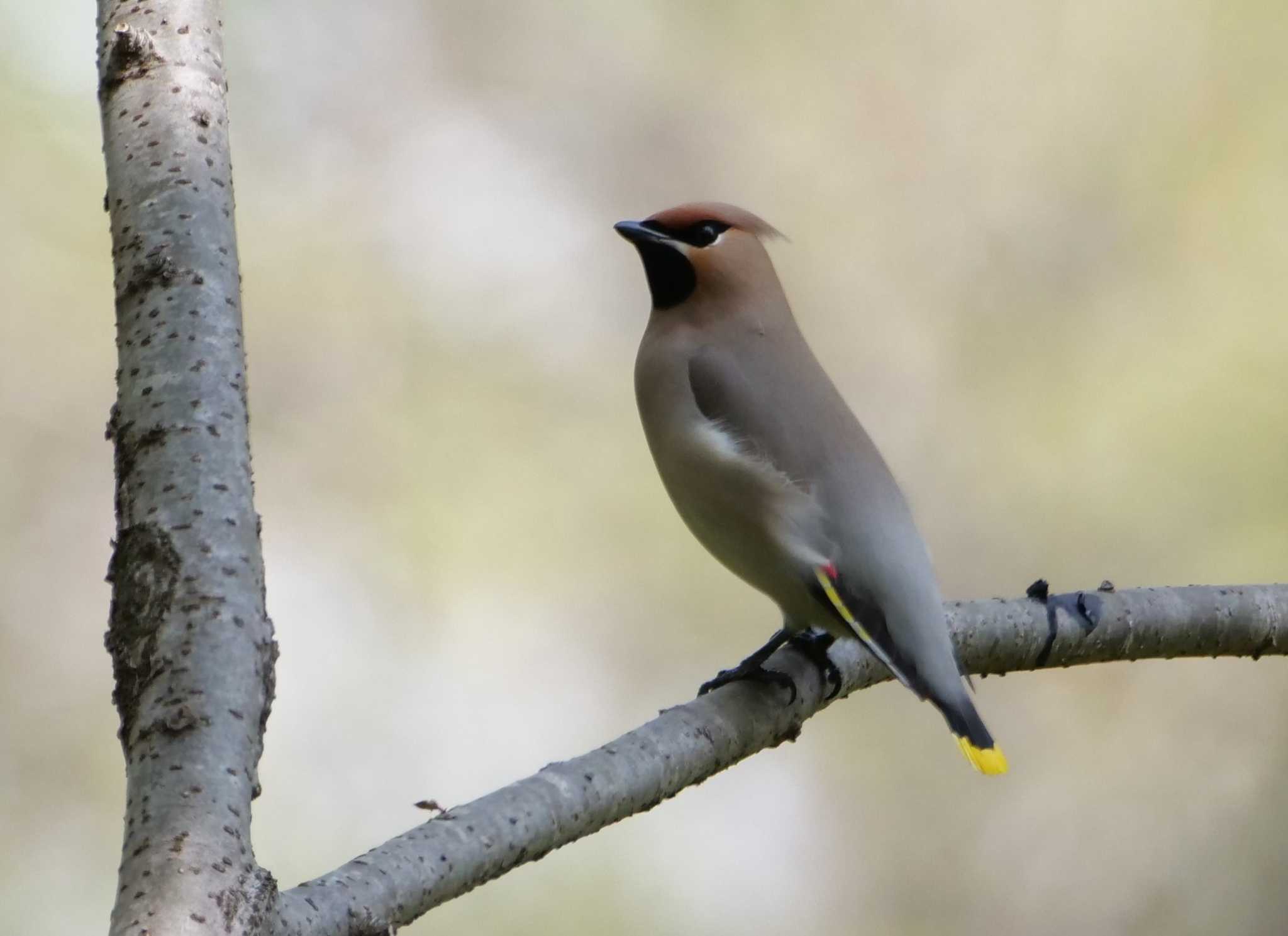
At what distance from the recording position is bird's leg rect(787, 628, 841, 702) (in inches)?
121

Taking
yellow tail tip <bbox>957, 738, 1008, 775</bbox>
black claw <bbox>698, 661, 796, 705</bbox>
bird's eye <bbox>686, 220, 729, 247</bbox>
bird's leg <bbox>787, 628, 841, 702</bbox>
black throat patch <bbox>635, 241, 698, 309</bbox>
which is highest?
bird's eye <bbox>686, 220, 729, 247</bbox>

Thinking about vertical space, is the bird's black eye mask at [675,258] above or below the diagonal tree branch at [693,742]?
above

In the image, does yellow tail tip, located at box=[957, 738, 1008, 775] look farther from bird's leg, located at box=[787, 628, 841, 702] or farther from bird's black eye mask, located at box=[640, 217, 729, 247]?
bird's black eye mask, located at box=[640, 217, 729, 247]

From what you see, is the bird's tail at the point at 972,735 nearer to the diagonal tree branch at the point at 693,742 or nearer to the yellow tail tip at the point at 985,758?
the yellow tail tip at the point at 985,758

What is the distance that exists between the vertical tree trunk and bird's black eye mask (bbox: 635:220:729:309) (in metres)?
1.11

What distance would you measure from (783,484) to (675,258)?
2.10ft

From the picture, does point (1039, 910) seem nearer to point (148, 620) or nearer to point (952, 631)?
point (952, 631)

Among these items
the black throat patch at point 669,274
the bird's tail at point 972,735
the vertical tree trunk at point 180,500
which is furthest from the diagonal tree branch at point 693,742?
the black throat patch at point 669,274

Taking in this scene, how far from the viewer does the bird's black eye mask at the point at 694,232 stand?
333 cm

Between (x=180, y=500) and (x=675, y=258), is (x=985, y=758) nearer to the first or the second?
(x=675, y=258)

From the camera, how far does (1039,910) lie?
5.84 m

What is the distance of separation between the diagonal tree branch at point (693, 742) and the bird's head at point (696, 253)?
0.73m

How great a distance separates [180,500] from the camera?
1.90 metres

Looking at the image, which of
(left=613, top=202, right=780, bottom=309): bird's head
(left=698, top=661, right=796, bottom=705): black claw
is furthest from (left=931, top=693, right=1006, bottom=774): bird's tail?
(left=613, top=202, right=780, bottom=309): bird's head
